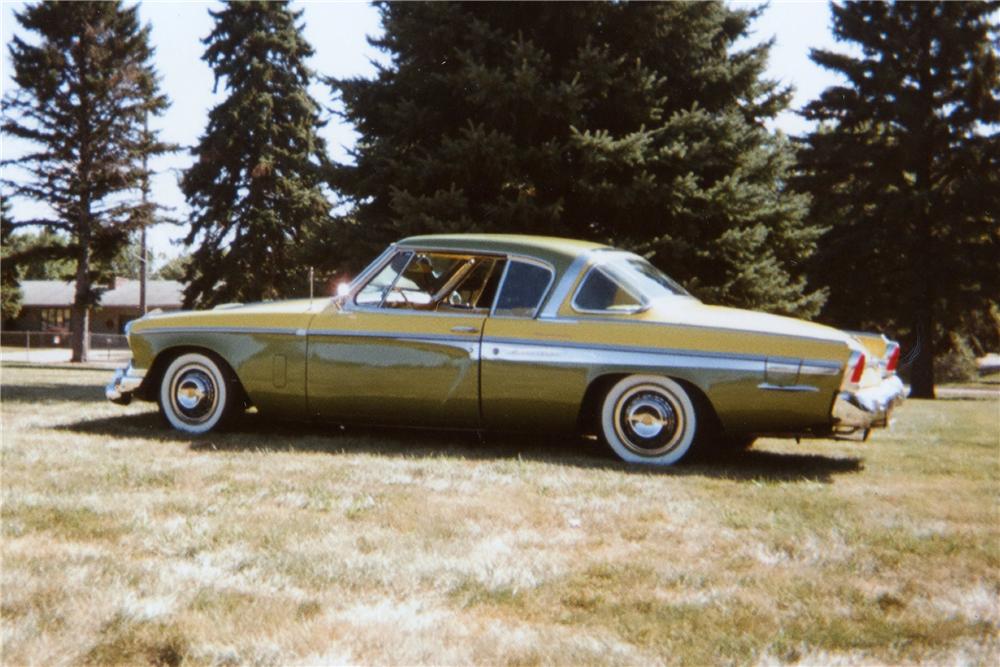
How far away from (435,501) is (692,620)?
66.7 inches

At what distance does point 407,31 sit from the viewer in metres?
11.6

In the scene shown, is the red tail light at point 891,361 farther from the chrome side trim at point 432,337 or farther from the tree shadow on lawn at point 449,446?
Result: the chrome side trim at point 432,337

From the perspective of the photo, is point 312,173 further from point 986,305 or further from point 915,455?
point 986,305

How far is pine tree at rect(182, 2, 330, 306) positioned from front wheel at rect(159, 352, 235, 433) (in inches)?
924

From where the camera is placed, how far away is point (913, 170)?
23656 mm

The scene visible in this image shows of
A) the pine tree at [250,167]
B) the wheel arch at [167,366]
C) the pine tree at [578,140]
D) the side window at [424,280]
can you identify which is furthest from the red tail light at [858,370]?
the pine tree at [250,167]

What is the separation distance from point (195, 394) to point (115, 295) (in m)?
61.1

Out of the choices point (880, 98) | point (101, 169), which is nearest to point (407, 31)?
point (880, 98)

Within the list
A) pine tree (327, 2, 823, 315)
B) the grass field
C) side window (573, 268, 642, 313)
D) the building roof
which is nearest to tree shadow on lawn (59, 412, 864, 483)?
the grass field

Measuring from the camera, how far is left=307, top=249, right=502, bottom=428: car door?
557 cm

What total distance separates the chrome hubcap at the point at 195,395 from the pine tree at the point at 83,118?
2707 cm

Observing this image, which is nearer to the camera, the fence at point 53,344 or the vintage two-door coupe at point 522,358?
the vintage two-door coupe at point 522,358

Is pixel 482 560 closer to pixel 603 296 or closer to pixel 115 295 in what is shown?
pixel 603 296

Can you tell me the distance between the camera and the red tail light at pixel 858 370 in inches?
195
